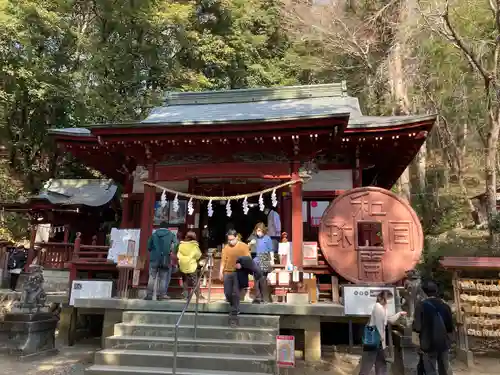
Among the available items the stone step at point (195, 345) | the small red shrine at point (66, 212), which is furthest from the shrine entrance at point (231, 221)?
the stone step at point (195, 345)

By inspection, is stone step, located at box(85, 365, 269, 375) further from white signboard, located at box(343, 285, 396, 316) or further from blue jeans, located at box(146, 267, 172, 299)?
white signboard, located at box(343, 285, 396, 316)

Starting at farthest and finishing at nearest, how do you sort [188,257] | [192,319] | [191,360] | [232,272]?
[188,257] → [192,319] → [232,272] → [191,360]

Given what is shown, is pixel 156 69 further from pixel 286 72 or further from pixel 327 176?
pixel 327 176

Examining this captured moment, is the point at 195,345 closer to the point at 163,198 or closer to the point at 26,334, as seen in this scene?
the point at 163,198

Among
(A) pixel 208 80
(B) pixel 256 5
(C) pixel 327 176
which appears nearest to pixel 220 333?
(C) pixel 327 176

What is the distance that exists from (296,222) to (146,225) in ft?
11.9

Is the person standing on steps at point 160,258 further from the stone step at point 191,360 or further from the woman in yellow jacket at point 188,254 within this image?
the stone step at point 191,360

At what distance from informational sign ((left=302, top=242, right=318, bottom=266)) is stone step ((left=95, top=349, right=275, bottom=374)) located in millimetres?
3225

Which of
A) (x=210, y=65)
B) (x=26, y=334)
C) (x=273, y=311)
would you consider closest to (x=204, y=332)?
(x=273, y=311)

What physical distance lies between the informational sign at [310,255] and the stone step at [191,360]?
3.22m

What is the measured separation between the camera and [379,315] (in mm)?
5746

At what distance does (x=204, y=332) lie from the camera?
271 inches

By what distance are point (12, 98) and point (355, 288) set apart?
21.3 metres

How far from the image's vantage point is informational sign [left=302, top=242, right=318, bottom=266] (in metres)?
9.09
